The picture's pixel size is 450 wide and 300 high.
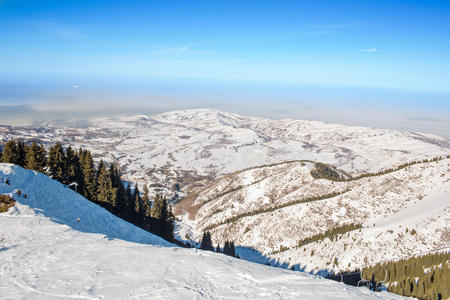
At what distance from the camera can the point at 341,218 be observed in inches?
2729

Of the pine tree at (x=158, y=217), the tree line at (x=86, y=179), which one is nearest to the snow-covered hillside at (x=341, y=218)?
the pine tree at (x=158, y=217)

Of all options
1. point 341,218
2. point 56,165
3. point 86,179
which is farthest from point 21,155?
point 341,218

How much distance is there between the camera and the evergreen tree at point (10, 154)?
5359cm

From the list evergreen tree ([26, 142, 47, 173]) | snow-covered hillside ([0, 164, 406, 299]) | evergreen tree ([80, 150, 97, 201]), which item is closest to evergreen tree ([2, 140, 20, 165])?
evergreen tree ([26, 142, 47, 173])

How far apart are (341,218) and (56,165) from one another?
236 feet

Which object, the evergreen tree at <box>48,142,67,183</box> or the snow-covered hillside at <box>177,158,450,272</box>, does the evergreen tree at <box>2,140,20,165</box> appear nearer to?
the evergreen tree at <box>48,142,67,183</box>

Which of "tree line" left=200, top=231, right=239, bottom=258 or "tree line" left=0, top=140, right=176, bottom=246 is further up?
"tree line" left=0, top=140, right=176, bottom=246

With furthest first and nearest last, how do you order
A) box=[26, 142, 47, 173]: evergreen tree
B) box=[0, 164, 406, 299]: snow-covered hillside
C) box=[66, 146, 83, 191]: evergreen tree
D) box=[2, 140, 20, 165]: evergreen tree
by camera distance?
1. box=[66, 146, 83, 191]: evergreen tree
2. box=[2, 140, 20, 165]: evergreen tree
3. box=[26, 142, 47, 173]: evergreen tree
4. box=[0, 164, 406, 299]: snow-covered hillside

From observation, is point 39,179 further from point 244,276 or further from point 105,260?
point 244,276

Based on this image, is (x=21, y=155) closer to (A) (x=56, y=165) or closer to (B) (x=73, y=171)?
(A) (x=56, y=165)

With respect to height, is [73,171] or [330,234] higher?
[73,171]

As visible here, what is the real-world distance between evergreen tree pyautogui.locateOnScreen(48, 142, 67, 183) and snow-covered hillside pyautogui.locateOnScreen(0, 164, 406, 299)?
1267 inches

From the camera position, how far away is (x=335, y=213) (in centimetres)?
7162

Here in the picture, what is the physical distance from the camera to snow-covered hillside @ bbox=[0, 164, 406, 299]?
1401 cm
